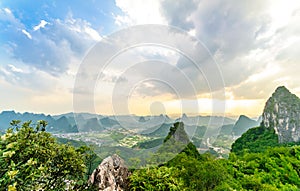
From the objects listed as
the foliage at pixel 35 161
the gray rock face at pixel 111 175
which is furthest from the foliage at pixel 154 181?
the foliage at pixel 35 161

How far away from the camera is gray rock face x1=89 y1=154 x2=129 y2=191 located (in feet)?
23.7

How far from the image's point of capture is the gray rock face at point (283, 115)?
52.3 meters

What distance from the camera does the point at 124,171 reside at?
8.05 meters

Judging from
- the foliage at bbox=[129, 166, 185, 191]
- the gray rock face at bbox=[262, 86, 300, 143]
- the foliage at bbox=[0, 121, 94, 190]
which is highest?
the gray rock face at bbox=[262, 86, 300, 143]

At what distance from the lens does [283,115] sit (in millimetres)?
53969

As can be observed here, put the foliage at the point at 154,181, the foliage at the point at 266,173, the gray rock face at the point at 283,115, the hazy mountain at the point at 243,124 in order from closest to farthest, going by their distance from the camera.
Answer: the foliage at the point at 154,181 < the foliage at the point at 266,173 < the gray rock face at the point at 283,115 < the hazy mountain at the point at 243,124

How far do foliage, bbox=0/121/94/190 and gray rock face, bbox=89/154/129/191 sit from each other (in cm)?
57

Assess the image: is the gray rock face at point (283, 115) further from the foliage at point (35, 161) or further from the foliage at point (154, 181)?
the foliage at point (35, 161)

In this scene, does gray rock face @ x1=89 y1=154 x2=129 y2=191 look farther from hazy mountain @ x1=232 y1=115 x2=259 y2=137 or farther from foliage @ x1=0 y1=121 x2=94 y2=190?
hazy mountain @ x1=232 y1=115 x2=259 y2=137

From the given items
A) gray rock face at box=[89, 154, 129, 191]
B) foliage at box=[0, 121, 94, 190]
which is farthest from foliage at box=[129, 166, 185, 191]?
foliage at box=[0, 121, 94, 190]

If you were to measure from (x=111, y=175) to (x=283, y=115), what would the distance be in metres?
57.0

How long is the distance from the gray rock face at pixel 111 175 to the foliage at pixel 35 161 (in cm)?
57

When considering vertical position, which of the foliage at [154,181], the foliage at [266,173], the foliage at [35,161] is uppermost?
the foliage at [35,161]

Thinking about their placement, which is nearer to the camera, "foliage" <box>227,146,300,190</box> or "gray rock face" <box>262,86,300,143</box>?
"foliage" <box>227,146,300,190</box>
